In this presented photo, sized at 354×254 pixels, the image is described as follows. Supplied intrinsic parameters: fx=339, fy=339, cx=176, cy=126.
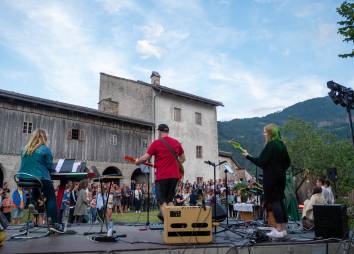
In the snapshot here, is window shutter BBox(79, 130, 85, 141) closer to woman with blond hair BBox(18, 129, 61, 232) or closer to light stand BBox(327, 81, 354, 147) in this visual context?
woman with blond hair BBox(18, 129, 61, 232)

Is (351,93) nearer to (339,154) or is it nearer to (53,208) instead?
(53,208)

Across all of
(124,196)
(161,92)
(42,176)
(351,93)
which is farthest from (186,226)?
(161,92)

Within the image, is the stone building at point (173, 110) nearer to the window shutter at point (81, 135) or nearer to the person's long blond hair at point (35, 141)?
the window shutter at point (81, 135)

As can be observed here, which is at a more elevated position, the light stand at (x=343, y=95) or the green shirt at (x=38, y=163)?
the light stand at (x=343, y=95)

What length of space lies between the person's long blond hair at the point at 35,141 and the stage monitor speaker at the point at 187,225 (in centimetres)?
254

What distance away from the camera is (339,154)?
4141 centimetres

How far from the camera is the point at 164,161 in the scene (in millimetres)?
6035

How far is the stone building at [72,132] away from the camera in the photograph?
21.8 metres

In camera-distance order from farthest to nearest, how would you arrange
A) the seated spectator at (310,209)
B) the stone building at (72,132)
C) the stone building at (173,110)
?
the stone building at (173,110) < the stone building at (72,132) < the seated spectator at (310,209)

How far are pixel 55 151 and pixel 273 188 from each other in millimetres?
20910

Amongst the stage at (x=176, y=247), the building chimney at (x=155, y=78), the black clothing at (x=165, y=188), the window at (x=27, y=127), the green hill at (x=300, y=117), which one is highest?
the green hill at (x=300, y=117)

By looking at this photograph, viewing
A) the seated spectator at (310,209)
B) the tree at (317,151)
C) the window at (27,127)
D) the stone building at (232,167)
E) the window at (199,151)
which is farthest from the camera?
the stone building at (232,167)

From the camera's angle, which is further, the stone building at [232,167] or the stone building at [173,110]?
the stone building at [232,167]

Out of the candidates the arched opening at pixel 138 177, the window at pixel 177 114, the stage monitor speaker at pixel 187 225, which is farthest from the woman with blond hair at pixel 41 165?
the window at pixel 177 114
